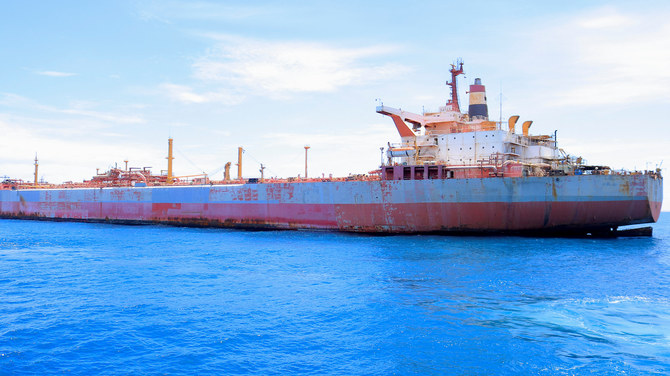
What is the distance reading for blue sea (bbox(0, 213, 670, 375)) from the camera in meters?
7.75

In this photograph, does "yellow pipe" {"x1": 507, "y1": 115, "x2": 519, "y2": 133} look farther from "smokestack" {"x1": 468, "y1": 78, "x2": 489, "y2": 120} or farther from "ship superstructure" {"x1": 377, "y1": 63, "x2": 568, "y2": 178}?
"smokestack" {"x1": 468, "y1": 78, "x2": 489, "y2": 120}

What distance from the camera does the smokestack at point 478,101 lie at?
2912cm

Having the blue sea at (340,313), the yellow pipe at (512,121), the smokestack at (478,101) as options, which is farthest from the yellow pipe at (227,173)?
the yellow pipe at (512,121)

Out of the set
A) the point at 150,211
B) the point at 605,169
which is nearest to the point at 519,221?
the point at 605,169

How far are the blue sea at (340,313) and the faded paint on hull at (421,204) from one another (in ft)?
12.3

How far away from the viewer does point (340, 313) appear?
10.5 meters

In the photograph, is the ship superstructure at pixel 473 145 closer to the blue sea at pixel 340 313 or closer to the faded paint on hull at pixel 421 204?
the faded paint on hull at pixel 421 204

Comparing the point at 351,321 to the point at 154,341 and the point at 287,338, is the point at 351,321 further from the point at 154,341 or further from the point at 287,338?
the point at 154,341

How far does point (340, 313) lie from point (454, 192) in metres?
15.3

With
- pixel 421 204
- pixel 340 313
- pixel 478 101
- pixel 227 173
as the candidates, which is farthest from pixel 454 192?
pixel 227 173

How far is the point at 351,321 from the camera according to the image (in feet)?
32.4

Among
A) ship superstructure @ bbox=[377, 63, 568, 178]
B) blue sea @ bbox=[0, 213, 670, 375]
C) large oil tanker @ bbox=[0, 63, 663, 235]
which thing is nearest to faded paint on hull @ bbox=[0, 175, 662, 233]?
large oil tanker @ bbox=[0, 63, 663, 235]

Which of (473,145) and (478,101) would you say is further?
(478,101)

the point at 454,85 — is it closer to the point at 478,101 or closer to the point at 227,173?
the point at 478,101
